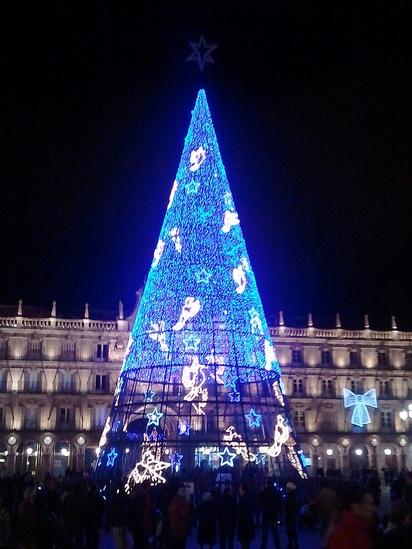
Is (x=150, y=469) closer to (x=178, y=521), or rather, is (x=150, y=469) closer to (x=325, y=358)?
(x=178, y=521)

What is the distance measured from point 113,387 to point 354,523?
52.6 meters

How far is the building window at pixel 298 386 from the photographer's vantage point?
6053 centimetres

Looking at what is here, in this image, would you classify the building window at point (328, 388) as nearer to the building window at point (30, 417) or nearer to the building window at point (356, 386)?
the building window at point (356, 386)

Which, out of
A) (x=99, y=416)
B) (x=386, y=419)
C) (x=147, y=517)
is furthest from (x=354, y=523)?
(x=386, y=419)

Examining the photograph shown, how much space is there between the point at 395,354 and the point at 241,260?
42254mm

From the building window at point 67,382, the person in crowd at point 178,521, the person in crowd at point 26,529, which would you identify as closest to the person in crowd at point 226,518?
the person in crowd at point 178,521

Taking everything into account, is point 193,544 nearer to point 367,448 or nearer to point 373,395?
point 373,395

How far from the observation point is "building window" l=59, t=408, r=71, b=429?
55.5m

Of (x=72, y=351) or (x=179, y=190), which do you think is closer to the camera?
(x=179, y=190)

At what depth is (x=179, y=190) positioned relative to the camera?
25.1 m

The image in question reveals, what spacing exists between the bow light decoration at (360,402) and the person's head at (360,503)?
165 ft

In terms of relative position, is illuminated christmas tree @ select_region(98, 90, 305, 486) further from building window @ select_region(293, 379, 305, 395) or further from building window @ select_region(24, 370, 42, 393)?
building window @ select_region(293, 379, 305, 395)

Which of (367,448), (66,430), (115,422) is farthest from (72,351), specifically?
(115,422)

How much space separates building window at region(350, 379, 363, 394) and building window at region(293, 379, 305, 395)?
4429mm
